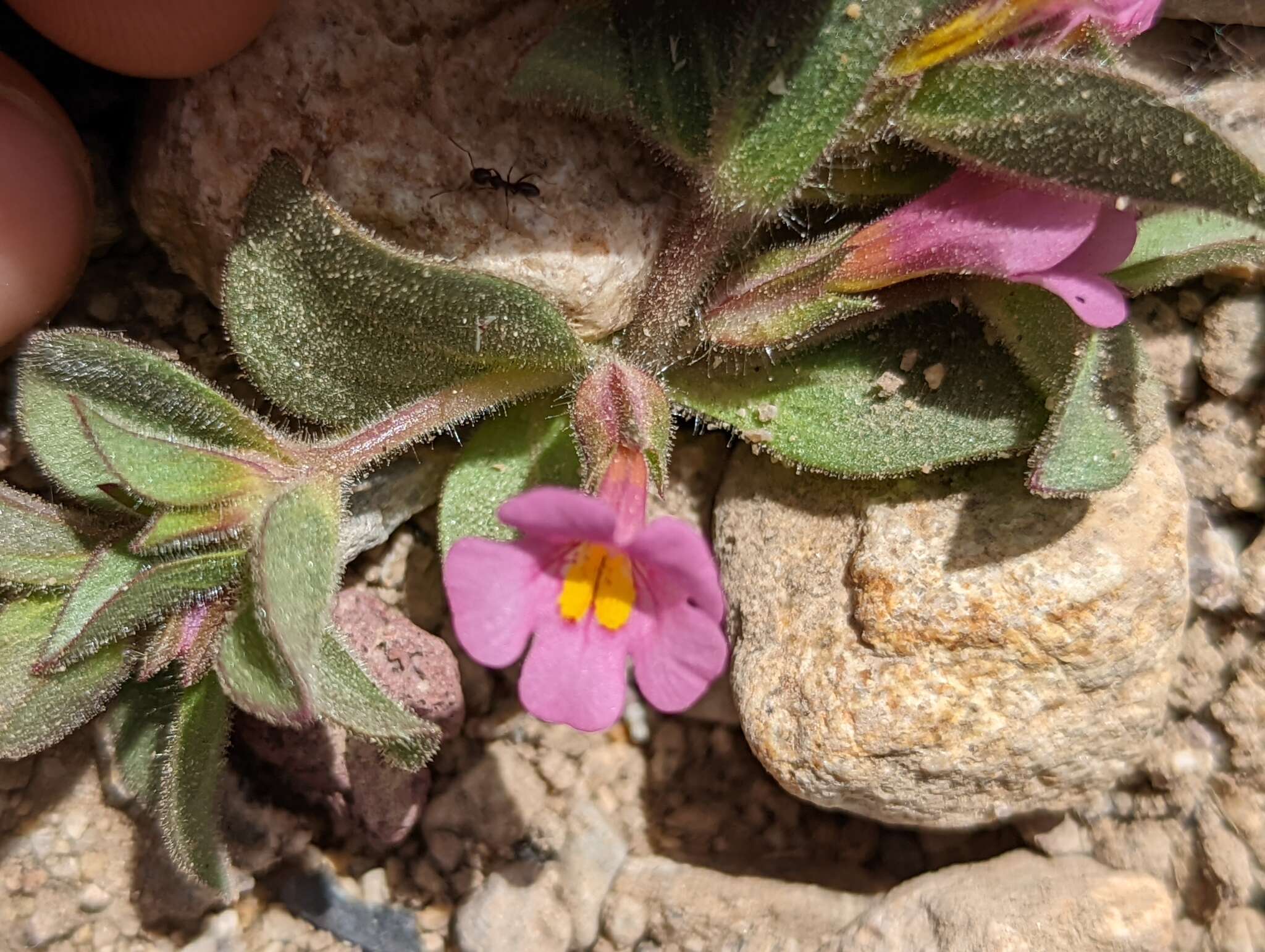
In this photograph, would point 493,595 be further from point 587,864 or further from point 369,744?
point 587,864

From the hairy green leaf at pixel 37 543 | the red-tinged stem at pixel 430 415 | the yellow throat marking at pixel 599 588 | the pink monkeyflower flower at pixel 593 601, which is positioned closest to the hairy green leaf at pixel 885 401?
the red-tinged stem at pixel 430 415

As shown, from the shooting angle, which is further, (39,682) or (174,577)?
(39,682)

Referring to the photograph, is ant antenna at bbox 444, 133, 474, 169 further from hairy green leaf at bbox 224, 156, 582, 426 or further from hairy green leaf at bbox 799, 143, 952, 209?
hairy green leaf at bbox 799, 143, 952, 209

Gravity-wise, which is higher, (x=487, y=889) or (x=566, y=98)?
(x=566, y=98)

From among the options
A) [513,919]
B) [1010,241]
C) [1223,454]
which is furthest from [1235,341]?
[513,919]

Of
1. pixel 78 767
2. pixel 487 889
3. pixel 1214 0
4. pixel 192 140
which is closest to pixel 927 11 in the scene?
pixel 1214 0

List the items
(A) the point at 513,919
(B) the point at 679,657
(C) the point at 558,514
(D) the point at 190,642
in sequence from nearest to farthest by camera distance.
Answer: (C) the point at 558,514, (B) the point at 679,657, (D) the point at 190,642, (A) the point at 513,919

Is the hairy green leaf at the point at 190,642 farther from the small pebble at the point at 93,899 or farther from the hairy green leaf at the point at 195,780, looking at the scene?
the small pebble at the point at 93,899

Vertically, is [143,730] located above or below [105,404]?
below

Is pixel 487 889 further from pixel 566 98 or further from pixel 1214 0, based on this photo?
pixel 1214 0
